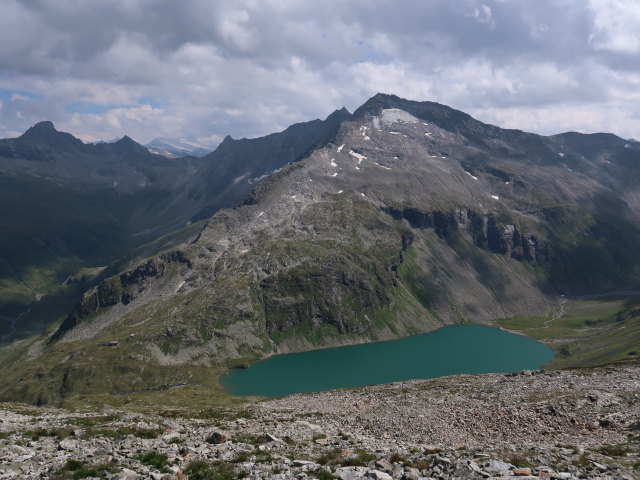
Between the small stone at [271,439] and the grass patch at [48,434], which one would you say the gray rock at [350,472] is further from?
the grass patch at [48,434]

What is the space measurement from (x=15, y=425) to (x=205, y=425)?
18410 mm

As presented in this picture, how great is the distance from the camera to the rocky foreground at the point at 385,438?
27.0 meters

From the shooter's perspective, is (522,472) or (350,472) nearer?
(522,472)

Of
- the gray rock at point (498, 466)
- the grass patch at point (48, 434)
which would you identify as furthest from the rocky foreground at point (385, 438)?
the grass patch at point (48, 434)

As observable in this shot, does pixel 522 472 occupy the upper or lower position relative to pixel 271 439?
upper

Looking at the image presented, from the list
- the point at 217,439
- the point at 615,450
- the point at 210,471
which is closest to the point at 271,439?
the point at 217,439

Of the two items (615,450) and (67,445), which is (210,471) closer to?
(67,445)

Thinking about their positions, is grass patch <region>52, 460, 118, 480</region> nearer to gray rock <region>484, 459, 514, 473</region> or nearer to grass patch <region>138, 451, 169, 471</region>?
grass patch <region>138, 451, 169, 471</region>

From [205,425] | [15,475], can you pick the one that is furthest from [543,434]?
[15,475]

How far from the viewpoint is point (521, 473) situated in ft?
84.0

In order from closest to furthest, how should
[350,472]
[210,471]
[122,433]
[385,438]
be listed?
[350,472]
[210,471]
[122,433]
[385,438]

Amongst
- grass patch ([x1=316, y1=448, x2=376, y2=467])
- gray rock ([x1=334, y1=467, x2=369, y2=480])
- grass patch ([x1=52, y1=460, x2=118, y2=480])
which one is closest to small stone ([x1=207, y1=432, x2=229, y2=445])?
grass patch ([x1=316, y1=448, x2=376, y2=467])

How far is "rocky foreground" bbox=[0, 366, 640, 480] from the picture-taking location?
27.0 metres

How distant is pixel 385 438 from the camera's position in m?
46.0
